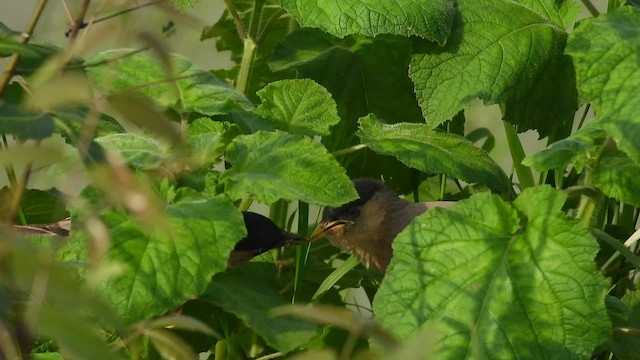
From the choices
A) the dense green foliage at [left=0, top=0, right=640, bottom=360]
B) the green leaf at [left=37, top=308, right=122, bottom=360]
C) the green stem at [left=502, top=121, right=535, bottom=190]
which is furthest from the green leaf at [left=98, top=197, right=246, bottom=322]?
the green stem at [left=502, top=121, right=535, bottom=190]

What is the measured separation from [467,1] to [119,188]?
973 mm

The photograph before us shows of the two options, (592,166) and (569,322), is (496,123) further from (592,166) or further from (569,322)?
(569,322)

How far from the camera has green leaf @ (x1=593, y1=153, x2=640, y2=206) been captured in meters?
1.11

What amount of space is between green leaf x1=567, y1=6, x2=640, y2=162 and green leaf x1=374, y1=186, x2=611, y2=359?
10 centimetres

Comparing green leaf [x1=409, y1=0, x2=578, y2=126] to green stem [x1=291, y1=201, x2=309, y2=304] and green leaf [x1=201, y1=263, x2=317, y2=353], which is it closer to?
green stem [x1=291, y1=201, x2=309, y2=304]

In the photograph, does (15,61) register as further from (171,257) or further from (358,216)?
(358,216)

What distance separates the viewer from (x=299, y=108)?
1232 mm

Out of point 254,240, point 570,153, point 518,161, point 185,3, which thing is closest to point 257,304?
point 254,240

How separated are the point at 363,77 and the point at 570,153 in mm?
502

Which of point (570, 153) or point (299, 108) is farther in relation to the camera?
point (299, 108)

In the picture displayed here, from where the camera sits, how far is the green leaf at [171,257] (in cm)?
95

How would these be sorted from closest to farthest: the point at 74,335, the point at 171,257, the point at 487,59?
the point at 74,335 < the point at 171,257 < the point at 487,59

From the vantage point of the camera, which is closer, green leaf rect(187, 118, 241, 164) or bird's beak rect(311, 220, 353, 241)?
green leaf rect(187, 118, 241, 164)

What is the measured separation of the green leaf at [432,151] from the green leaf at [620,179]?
0.13m
